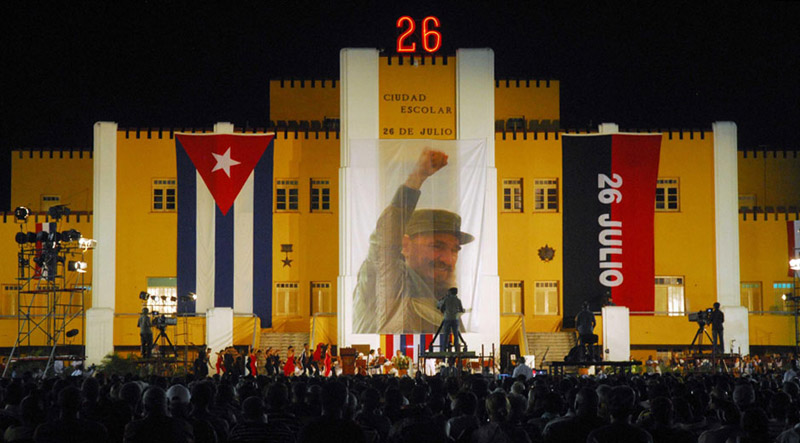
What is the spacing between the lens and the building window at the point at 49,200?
152 feet

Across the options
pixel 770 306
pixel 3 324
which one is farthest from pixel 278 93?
pixel 770 306

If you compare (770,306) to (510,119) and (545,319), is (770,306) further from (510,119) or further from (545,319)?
(510,119)

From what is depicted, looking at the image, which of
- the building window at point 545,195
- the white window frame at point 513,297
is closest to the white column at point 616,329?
the white window frame at point 513,297

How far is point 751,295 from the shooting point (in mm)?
40844

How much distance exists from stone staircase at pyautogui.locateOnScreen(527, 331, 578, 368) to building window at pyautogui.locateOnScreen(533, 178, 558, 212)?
484cm

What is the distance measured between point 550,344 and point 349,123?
10.9 m

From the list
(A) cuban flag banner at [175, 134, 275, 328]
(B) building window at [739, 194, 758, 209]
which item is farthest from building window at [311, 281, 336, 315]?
(B) building window at [739, 194, 758, 209]

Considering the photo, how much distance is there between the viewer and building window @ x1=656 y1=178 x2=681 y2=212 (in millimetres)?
39906

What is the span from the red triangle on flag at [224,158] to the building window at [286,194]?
174 cm

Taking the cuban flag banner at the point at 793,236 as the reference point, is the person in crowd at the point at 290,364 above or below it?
below

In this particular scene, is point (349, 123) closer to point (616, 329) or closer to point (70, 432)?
point (616, 329)

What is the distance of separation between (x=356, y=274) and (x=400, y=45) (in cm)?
885

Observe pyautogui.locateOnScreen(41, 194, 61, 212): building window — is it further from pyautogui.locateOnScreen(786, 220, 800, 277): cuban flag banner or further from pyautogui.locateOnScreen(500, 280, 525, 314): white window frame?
pyautogui.locateOnScreen(786, 220, 800, 277): cuban flag banner

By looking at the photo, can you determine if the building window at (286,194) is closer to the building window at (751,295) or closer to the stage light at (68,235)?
the stage light at (68,235)
